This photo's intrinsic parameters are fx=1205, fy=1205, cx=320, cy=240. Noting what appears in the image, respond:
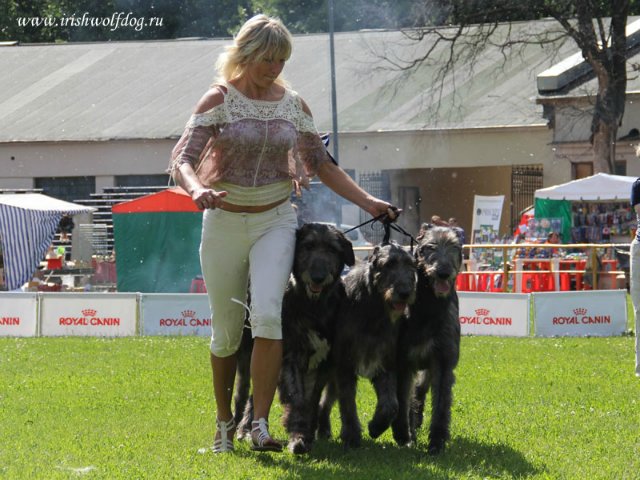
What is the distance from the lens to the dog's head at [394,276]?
5.89 meters

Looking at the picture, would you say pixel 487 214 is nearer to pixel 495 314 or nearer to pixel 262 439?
pixel 495 314

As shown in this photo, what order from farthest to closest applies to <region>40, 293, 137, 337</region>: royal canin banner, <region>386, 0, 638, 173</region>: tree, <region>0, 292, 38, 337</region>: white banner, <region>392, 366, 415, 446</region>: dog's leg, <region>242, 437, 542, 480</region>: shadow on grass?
<region>386, 0, 638, 173</region>: tree < <region>0, 292, 38, 337</region>: white banner < <region>40, 293, 137, 337</region>: royal canin banner < <region>392, 366, 415, 446</region>: dog's leg < <region>242, 437, 542, 480</region>: shadow on grass

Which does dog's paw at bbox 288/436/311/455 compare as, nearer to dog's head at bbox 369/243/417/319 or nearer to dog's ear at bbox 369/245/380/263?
dog's head at bbox 369/243/417/319

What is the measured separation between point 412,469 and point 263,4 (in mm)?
35107

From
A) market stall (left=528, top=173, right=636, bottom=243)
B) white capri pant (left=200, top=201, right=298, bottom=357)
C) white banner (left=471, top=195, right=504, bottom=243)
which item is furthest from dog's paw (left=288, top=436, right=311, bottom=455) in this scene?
white banner (left=471, top=195, right=504, bottom=243)

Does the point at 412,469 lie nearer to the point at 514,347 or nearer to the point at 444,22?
the point at 514,347

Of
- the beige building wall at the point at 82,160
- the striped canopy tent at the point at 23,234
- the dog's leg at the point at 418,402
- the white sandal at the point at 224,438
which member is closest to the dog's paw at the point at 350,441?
the dog's leg at the point at 418,402

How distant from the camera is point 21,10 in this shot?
45906 mm

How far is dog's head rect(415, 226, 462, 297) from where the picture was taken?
6.08 metres

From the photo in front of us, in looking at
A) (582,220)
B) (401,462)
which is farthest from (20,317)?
(582,220)

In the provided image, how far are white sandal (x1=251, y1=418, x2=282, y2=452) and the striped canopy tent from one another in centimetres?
1869

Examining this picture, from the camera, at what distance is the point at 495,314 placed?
14906 mm

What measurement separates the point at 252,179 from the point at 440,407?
1533 millimetres

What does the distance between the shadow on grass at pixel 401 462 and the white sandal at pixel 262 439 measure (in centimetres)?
6
